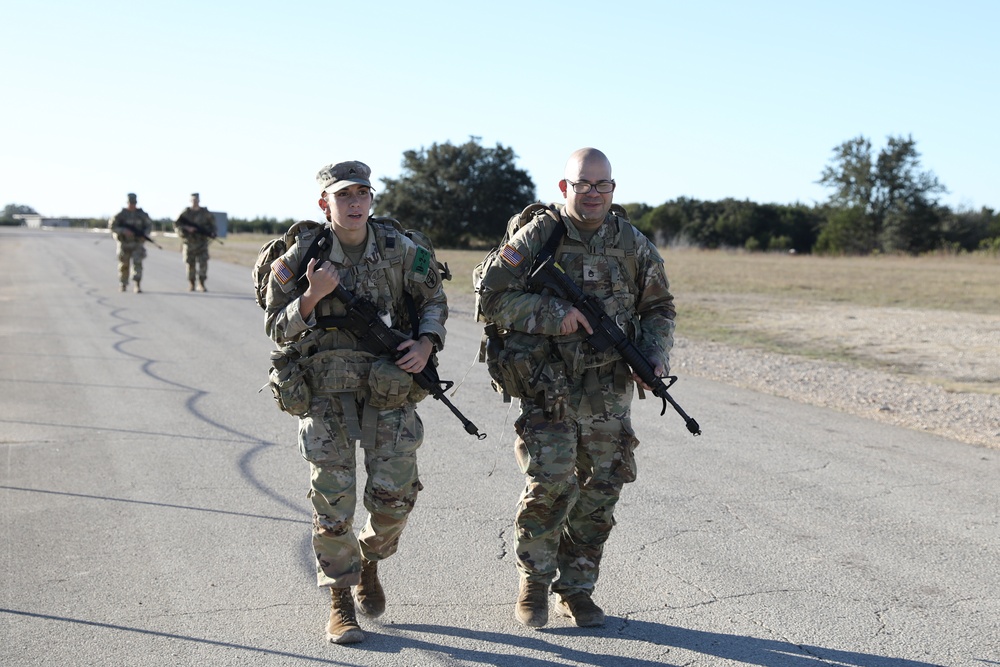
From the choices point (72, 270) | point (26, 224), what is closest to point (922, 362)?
point (72, 270)

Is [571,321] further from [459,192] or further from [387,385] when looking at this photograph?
[459,192]

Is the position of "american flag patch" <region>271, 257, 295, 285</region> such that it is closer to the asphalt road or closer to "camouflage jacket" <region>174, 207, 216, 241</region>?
the asphalt road

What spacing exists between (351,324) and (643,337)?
1.28 m

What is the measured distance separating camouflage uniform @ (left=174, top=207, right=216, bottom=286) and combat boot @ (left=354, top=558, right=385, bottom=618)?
56.3 ft

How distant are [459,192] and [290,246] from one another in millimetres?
53412

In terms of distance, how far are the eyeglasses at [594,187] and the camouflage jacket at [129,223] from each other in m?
16.7

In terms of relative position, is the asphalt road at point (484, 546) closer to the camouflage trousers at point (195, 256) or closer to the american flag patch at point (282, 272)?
the american flag patch at point (282, 272)

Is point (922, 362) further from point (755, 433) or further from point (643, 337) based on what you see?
point (643, 337)

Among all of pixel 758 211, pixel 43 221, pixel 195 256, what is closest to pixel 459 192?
pixel 758 211

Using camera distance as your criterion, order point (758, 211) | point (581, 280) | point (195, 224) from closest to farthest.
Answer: point (581, 280)
point (195, 224)
point (758, 211)

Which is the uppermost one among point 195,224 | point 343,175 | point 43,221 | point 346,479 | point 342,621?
point 343,175

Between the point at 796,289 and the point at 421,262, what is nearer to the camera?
the point at 421,262

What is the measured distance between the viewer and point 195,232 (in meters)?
20.3

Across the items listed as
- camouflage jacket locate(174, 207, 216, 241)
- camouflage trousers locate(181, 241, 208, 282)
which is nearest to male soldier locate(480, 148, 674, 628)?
camouflage jacket locate(174, 207, 216, 241)
